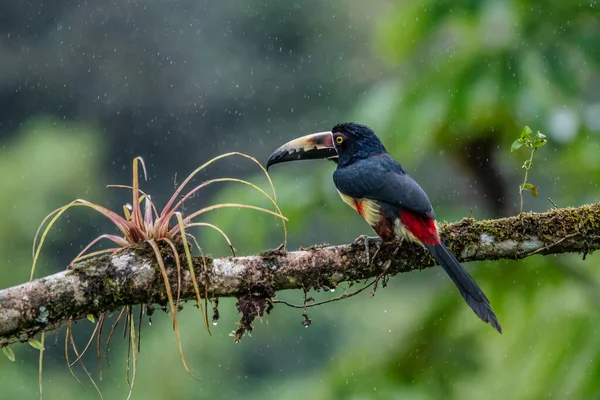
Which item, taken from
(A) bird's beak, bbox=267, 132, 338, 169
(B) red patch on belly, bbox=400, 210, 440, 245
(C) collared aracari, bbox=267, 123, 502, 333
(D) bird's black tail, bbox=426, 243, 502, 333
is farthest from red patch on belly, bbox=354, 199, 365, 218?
(D) bird's black tail, bbox=426, 243, 502, 333

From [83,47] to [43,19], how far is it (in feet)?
2.35

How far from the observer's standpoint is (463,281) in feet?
8.97

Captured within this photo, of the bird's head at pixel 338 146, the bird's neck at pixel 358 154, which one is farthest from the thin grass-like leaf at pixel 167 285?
the bird's neck at pixel 358 154

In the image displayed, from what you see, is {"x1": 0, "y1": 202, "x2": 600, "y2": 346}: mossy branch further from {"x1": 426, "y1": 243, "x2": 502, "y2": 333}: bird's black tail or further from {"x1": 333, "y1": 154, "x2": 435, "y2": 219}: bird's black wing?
{"x1": 333, "y1": 154, "x2": 435, "y2": 219}: bird's black wing

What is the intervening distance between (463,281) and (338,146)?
37.1 inches

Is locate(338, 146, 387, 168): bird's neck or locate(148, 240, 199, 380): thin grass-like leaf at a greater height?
locate(338, 146, 387, 168): bird's neck

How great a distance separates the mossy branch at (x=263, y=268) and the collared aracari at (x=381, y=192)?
64 millimetres

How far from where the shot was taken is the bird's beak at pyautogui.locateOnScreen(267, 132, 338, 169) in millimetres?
3410

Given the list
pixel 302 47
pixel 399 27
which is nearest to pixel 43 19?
pixel 302 47

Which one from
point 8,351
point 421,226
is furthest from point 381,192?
point 8,351

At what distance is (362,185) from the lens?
3121 mm

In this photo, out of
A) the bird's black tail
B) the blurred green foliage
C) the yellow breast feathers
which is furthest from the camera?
the blurred green foliage

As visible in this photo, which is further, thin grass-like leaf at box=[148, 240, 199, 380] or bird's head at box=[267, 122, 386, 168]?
bird's head at box=[267, 122, 386, 168]

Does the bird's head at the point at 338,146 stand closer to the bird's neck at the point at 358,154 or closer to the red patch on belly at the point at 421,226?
the bird's neck at the point at 358,154
